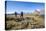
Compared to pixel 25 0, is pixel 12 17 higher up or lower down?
lower down

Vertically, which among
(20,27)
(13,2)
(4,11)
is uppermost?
(13,2)

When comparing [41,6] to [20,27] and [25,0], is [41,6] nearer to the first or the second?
[25,0]

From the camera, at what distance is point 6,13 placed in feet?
3.36

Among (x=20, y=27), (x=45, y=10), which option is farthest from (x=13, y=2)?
(x=45, y=10)

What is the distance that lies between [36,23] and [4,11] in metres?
0.44

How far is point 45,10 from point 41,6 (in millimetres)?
78

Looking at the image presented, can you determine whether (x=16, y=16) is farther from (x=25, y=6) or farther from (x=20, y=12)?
(x=25, y=6)

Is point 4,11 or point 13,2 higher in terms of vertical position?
point 13,2

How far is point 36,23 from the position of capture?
1.08 m

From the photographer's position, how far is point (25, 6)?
1072mm

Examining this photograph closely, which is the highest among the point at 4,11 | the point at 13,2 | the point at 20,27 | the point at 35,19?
the point at 13,2

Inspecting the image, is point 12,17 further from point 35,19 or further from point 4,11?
point 35,19

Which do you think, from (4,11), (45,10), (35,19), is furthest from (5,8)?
(45,10)


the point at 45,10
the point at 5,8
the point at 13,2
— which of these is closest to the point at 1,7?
the point at 5,8
